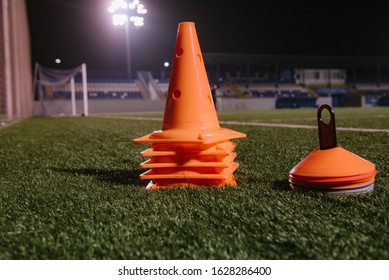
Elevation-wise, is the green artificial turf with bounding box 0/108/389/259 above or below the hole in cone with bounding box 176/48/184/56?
below

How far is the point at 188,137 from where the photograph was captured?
7.07ft

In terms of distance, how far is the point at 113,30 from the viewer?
31.2 m

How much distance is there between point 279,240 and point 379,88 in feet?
144

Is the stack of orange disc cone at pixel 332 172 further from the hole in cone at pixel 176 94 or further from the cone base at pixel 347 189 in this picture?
the hole in cone at pixel 176 94

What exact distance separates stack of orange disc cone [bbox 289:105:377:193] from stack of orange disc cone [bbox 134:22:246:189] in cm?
42

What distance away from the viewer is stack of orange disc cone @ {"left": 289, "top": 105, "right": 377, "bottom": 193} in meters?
1.80

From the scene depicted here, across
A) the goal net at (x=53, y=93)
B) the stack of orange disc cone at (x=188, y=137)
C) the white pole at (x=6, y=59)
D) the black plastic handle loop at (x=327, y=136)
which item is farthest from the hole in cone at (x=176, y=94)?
the goal net at (x=53, y=93)

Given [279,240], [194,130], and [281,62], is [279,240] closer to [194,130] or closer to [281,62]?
[194,130]

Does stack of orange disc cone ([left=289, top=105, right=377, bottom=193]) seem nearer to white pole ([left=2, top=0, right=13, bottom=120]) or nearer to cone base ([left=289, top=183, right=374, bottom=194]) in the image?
cone base ([left=289, top=183, right=374, bottom=194])

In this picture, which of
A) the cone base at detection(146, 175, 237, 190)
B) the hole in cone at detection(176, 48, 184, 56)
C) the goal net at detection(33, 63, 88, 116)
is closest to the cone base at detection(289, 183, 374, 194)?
the cone base at detection(146, 175, 237, 190)

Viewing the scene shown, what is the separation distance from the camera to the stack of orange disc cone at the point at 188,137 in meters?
2.17

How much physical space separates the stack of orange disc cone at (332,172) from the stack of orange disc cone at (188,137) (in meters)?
0.42
